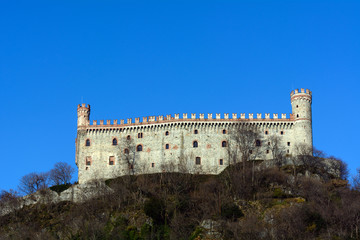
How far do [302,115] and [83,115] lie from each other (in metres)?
34.5

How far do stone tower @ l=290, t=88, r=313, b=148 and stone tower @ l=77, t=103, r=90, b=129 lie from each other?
3248cm

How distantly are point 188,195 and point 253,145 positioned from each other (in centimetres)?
1711

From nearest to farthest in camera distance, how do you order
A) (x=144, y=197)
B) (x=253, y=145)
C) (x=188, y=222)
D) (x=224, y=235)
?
(x=224, y=235) < (x=188, y=222) < (x=144, y=197) < (x=253, y=145)

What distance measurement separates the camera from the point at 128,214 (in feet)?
230

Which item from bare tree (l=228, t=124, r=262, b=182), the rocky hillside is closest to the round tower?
the rocky hillside

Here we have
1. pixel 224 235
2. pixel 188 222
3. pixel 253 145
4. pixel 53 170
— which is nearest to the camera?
pixel 224 235

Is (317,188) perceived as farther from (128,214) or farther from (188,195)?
(128,214)

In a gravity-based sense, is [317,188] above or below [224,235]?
above

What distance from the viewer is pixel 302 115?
290 feet

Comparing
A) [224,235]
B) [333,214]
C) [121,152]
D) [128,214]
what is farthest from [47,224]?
[333,214]

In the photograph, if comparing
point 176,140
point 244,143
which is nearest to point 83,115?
point 176,140

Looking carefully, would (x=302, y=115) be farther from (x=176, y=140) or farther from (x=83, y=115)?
(x=83, y=115)

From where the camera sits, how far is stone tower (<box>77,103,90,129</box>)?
92062mm

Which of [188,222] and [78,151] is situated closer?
[188,222]
